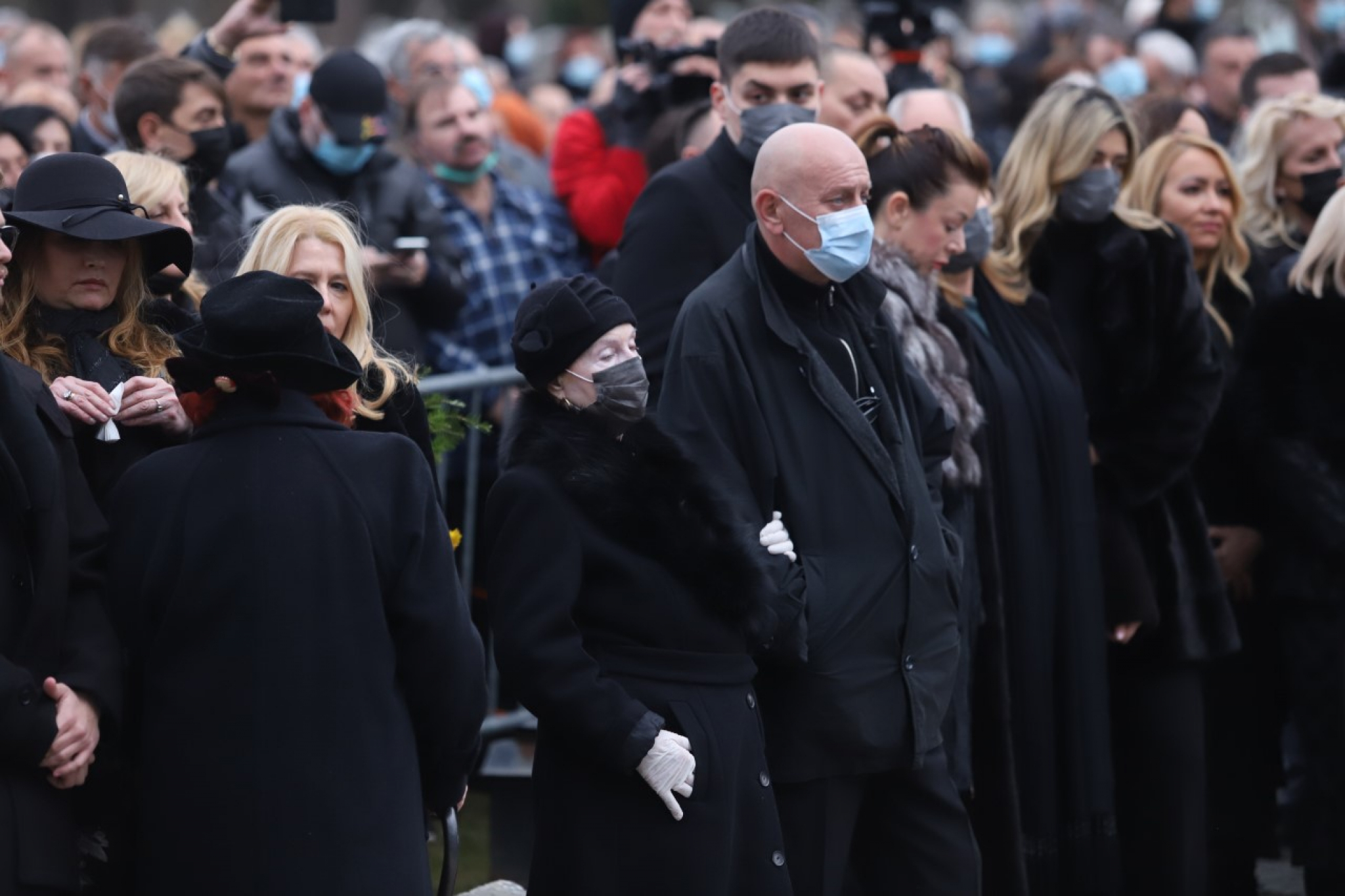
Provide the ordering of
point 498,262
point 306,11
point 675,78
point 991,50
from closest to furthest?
point 306,11 < point 675,78 < point 498,262 < point 991,50

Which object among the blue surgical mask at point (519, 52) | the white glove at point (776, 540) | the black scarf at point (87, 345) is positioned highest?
the black scarf at point (87, 345)

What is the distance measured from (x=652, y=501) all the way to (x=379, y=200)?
320 cm

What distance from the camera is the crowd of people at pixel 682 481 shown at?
393cm

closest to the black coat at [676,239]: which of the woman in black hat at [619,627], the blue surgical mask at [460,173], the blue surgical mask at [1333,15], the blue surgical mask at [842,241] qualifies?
the blue surgical mask at [842,241]

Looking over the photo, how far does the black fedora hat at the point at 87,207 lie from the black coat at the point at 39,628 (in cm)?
43

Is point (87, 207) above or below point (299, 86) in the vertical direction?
above

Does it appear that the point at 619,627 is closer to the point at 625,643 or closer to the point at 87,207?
the point at 625,643

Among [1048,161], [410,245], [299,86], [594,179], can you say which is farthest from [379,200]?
[1048,161]

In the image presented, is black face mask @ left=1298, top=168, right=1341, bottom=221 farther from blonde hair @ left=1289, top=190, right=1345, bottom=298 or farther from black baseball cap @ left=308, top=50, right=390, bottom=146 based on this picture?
black baseball cap @ left=308, top=50, right=390, bottom=146

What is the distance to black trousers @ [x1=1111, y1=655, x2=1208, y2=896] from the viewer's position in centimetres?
623

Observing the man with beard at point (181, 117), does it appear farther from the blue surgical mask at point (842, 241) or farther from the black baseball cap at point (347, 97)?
the blue surgical mask at point (842, 241)

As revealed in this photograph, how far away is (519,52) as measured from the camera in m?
15.7

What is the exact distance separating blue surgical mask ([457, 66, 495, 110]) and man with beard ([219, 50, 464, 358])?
1108mm

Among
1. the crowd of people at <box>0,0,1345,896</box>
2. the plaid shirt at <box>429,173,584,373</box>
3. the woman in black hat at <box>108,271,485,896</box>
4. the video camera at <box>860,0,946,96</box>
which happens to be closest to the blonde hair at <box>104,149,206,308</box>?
the crowd of people at <box>0,0,1345,896</box>
